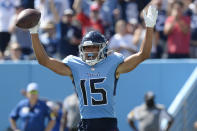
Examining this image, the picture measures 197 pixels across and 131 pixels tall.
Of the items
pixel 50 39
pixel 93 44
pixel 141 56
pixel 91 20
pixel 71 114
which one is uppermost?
pixel 93 44

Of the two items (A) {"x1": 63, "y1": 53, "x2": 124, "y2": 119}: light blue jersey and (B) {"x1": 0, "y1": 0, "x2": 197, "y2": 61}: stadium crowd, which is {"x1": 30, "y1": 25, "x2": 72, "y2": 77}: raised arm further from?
(B) {"x1": 0, "y1": 0, "x2": 197, "y2": 61}: stadium crowd

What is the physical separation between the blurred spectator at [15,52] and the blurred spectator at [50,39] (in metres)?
0.48

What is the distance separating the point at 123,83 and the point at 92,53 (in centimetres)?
596

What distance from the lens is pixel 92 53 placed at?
561cm

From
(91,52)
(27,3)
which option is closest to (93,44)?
(91,52)

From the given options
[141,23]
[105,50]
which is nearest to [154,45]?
[141,23]

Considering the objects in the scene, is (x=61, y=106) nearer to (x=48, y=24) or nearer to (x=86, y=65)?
(x=48, y=24)

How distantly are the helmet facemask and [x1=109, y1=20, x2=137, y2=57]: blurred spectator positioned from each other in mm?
5395

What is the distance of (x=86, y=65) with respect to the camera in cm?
568

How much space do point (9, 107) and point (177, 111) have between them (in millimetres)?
3258

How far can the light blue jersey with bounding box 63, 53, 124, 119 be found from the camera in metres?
5.58

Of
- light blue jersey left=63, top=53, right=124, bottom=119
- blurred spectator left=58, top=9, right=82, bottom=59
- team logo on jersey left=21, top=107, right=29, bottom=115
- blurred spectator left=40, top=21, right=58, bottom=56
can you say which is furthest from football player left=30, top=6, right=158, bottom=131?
blurred spectator left=40, top=21, right=58, bottom=56

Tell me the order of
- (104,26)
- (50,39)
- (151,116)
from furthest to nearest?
(50,39), (104,26), (151,116)

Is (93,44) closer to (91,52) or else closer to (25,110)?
(91,52)
